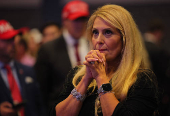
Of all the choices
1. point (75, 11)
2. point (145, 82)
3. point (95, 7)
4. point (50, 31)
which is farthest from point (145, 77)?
point (95, 7)

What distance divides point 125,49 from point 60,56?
1517mm

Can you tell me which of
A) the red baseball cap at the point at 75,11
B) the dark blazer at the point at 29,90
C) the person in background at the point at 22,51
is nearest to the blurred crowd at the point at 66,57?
the red baseball cap at the point at 75,11

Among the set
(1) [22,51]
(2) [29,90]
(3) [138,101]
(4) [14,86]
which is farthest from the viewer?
(1) [22,51]

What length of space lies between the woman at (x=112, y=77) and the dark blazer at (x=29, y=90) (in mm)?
1082

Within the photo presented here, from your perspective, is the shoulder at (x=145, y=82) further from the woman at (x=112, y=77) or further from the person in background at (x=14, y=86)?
the person in background at (x=14, y=86)

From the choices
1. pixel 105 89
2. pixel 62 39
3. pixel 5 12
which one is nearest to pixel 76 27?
pixel 62 39

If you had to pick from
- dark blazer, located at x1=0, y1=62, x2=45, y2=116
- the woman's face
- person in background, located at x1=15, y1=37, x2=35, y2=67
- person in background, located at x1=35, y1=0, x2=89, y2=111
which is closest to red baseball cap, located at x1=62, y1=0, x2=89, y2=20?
person in background, located at x1=35, y1=0, x2=89, y2=111

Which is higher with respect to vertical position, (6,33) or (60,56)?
(6,33)

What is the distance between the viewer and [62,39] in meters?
3.30

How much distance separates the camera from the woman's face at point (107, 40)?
1.72 meters

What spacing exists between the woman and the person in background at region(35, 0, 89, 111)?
1240mm

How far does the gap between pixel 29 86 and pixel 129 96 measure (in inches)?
60.3

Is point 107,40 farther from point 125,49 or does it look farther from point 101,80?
point 101,80

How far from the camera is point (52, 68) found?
3.11 m
